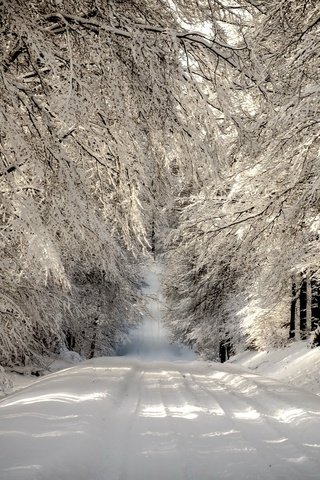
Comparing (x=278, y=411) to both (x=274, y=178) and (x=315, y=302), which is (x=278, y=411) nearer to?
(x=274, y=178)

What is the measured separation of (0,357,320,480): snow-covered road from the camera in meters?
4.45

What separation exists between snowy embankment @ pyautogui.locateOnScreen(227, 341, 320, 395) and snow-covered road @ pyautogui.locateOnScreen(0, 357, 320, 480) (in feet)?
13.0

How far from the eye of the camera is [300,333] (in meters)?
19.7

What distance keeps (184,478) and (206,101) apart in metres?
3.77

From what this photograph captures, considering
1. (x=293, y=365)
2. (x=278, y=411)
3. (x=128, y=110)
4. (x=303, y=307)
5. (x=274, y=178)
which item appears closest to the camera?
(x=128, y=110)

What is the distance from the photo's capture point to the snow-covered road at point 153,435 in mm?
4445

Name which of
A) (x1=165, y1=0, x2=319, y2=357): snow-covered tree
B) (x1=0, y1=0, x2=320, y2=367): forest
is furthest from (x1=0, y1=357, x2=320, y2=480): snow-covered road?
(x1=165, y1=0, x2=319, y2=357): snow-covered tree

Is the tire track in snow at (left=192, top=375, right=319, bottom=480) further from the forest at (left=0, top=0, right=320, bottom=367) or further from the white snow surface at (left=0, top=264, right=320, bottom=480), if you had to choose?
the forest at (left=0, top=0, right=320, bottom=367)

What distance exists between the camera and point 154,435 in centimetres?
571

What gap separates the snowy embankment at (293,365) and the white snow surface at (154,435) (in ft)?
12.0

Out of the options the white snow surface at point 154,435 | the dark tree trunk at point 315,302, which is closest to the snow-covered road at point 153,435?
the white snow surface at point 154,435

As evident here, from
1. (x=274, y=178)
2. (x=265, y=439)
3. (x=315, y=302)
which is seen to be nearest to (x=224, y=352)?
(x=315, y=302)

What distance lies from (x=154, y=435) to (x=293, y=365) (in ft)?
35.7

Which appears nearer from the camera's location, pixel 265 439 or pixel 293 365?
pixel 265 439
